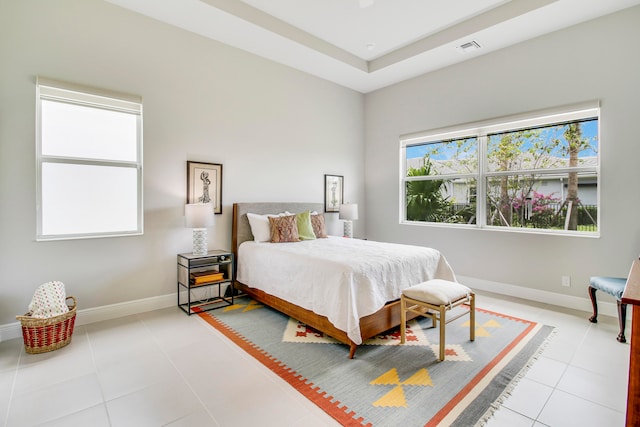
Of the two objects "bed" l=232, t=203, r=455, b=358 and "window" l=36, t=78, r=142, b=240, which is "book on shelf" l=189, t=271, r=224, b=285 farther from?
"window" l=36, t=78, r=142, b=240

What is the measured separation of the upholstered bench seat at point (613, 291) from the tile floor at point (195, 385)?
179 millimetres

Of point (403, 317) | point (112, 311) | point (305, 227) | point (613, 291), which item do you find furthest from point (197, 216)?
Result: point (613, 291)

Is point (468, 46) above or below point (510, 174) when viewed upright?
above

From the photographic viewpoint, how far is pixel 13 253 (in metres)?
2.77

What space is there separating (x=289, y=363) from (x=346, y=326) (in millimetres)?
515

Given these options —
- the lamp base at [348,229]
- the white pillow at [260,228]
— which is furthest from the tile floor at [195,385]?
the lamp base at [348,229]

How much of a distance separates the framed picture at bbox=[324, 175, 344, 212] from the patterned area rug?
7.95 feet

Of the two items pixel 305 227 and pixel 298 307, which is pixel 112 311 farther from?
pixel 305 227

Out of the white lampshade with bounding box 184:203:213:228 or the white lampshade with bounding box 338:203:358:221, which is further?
the white lampshade with bounding box 338:203:358:221

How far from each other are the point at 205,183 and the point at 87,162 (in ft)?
3.83

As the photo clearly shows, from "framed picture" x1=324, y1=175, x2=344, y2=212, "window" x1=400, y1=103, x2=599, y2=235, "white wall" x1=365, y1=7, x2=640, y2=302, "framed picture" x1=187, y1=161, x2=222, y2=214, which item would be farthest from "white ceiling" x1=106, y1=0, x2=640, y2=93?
"framed picture" x1=324, y1=175, x2=344, y2=212

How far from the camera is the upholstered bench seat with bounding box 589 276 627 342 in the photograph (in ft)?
9.00

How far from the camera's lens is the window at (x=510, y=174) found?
12.0 feet

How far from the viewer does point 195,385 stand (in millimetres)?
2121
